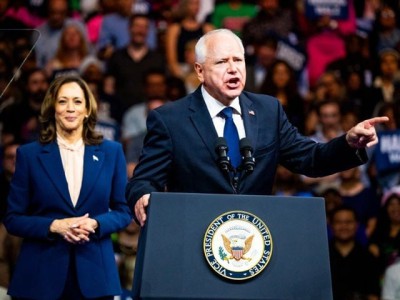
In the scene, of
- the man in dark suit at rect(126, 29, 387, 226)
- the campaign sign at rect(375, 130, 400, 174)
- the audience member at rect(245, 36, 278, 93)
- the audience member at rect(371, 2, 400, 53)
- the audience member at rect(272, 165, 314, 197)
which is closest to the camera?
the man in dark suit at rect(126, 29, 387, 226)

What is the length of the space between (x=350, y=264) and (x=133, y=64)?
297 cm

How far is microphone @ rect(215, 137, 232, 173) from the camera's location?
3498 millimetres

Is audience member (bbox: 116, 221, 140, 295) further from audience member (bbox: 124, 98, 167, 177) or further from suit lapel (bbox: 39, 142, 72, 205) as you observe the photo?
suit lapel (bbox: 39, 142, 72, 205)

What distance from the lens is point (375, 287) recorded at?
23.1 ft

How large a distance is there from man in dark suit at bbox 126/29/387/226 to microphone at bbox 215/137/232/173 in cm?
4

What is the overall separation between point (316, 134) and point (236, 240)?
212 inches

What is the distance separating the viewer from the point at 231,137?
3.69 meters

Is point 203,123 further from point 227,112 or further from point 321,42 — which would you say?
point 321,42

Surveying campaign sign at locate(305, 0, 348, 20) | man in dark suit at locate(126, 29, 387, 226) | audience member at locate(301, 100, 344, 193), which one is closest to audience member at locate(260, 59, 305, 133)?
audience member at locate(301, 100, 344, 193)

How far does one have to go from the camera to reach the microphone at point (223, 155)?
3498 millimetres

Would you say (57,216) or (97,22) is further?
(97,22)

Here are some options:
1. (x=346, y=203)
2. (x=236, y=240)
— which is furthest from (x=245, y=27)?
(x=236, y=240)

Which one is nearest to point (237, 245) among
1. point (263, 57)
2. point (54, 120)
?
point (54, 120)

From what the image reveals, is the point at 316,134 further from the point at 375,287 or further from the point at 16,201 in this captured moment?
the point at 16,201
